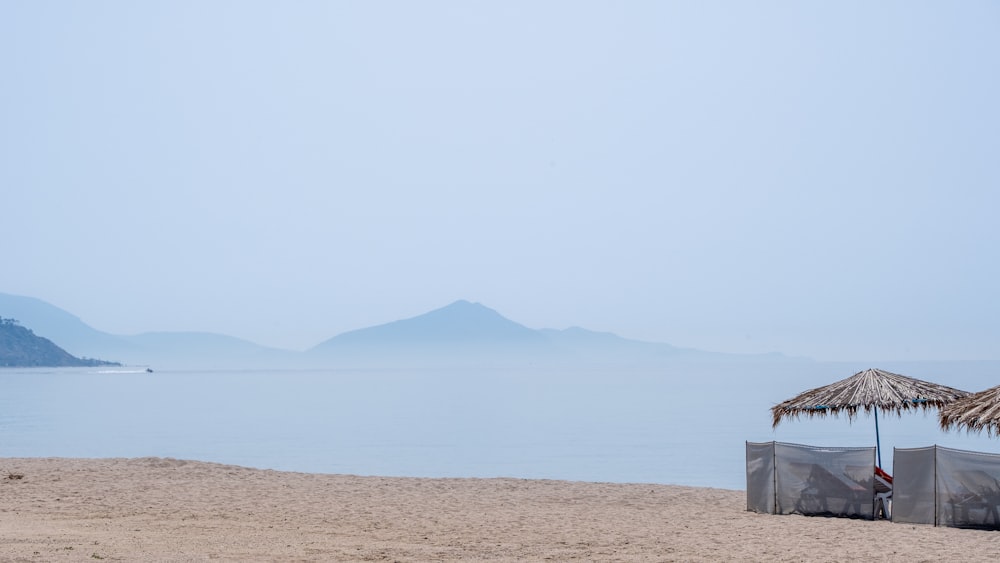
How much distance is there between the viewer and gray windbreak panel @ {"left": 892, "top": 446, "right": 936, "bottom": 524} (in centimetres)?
1355

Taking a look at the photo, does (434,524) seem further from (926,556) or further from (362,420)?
(362,420)

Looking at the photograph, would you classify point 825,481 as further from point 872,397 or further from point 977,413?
point 977,413

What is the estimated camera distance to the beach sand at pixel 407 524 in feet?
36.6

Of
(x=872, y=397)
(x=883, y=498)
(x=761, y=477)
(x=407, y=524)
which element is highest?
(x=872, y=397)

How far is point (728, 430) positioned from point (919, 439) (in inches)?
367

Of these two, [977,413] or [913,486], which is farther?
[913,486]

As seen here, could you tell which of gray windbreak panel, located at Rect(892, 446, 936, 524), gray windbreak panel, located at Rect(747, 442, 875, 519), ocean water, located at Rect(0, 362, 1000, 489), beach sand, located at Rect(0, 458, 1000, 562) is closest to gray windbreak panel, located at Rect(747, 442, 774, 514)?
gray windbreak panel, located at Rect(747, 442, 875, 519)

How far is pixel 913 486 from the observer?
541 inches

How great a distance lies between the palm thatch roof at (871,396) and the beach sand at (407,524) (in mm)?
1802

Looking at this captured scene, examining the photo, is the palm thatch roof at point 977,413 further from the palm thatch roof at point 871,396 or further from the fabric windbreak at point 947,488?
the palm thatch roof at point 871,396

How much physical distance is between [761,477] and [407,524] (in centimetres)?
537

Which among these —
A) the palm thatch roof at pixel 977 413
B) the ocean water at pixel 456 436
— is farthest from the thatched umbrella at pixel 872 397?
the ocean water at pixel 456 436

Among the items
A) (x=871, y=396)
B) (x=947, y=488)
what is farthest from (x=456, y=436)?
(x=947, y=488)

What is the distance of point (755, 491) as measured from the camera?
50.1 ft
